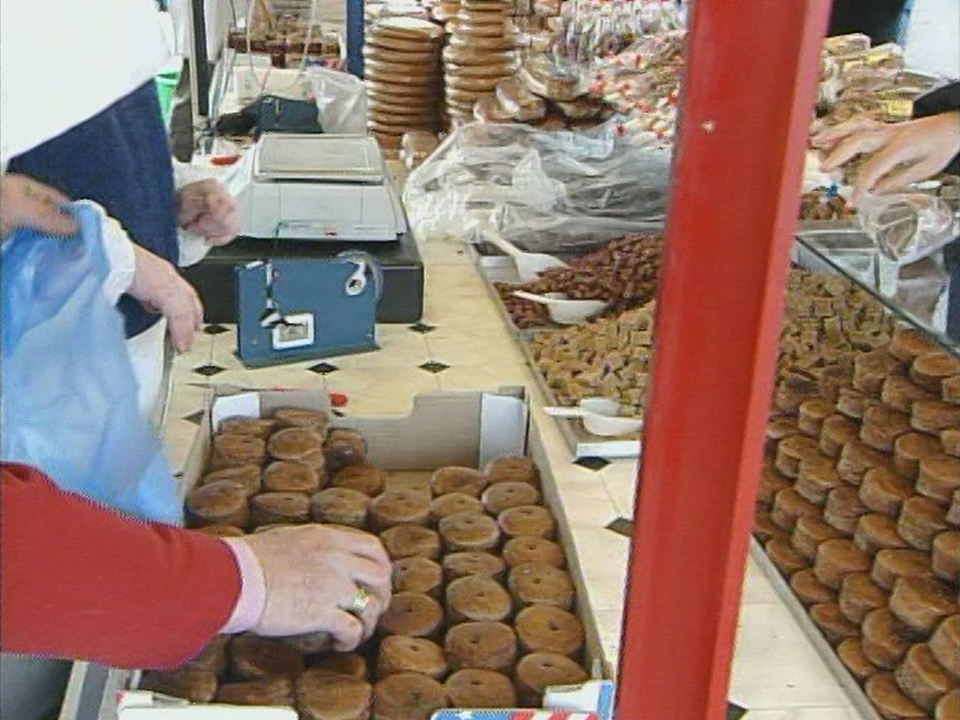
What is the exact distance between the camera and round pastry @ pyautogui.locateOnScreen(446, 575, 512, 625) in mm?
1229

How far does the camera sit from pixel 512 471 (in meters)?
1.56

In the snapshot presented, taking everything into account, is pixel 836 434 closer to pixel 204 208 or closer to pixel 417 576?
pixel 417 576

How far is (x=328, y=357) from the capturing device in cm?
249

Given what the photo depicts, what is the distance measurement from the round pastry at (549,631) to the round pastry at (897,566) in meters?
0.48

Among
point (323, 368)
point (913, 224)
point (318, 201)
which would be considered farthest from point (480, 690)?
point (318, 201)

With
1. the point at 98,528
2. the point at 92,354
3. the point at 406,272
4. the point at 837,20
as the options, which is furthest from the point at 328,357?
the point at 837,20

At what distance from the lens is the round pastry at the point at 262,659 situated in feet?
3.61

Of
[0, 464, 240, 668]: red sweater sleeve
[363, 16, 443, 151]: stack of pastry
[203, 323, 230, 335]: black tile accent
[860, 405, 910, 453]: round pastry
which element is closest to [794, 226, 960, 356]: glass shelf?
[860, 405, 910, 453]: round pastry

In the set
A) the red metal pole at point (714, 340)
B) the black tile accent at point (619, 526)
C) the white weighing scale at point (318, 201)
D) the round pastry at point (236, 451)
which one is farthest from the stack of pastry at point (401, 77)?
the red metal pole at point (714, 340)

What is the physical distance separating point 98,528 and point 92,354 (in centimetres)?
24

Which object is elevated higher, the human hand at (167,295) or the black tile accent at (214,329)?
the human hand at (167,295)

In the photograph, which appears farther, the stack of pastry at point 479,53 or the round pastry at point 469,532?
the stack of pastry at point 479,53

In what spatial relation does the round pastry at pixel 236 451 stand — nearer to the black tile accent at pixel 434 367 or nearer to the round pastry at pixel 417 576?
the round pastry at pixel 417 576

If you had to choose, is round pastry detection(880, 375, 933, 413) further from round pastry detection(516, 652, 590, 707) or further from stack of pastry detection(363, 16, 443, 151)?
stack of pastry detection(363, 16, 443, 151)
